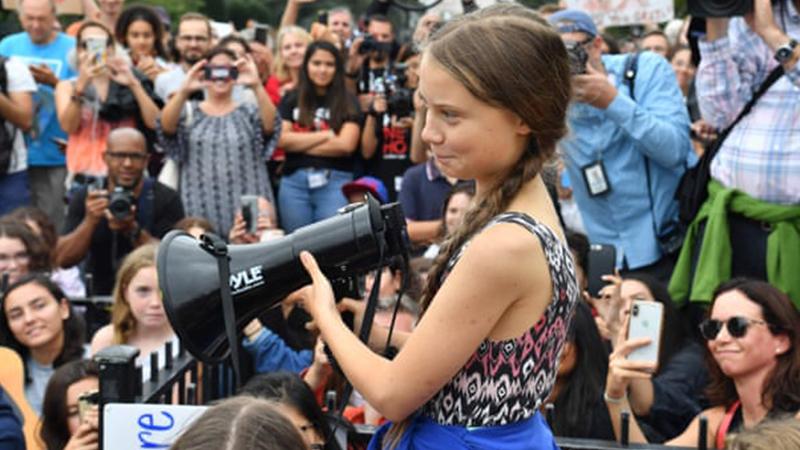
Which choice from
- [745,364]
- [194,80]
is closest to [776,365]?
[745,364]

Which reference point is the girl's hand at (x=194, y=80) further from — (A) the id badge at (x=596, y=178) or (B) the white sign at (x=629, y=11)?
(A) the id badge at (x=596, y=178)

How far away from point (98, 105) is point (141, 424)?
17.3 ft

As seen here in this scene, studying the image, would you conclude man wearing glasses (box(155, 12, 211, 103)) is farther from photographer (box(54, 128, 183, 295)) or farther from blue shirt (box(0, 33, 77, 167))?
→ photographer (box(54, 128, 183, 295))

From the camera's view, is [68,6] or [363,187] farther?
[68,6]

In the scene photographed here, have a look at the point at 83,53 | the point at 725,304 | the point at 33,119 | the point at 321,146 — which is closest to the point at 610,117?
the point at 725,304

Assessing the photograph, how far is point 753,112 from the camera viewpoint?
5.48 metres

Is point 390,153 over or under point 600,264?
under

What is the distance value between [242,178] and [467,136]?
5.54m

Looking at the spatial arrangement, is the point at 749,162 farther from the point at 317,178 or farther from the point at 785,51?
the point at 317,178

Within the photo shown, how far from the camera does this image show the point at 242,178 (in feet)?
25.6

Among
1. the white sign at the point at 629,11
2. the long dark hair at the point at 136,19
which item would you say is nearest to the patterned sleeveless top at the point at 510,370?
the white sign at the point at 629,11

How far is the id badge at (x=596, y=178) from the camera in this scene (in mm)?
6305

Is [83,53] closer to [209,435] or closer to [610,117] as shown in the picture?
[610,117]

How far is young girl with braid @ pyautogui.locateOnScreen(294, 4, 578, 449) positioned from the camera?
235 centimetres
